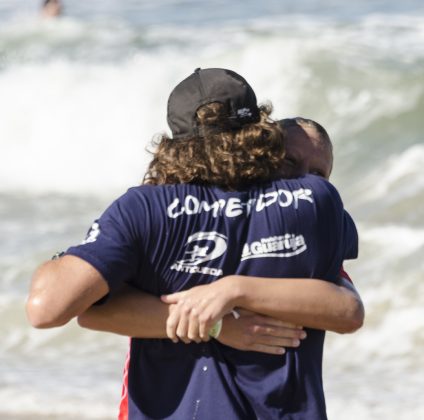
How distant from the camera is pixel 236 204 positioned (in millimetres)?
2336

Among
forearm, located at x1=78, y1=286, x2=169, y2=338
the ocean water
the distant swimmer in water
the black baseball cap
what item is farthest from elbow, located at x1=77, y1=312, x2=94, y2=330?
the distant swimmer in water

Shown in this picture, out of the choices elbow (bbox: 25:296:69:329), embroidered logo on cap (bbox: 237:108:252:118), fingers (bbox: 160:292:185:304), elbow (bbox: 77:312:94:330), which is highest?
embroidered logo on cap (bbox: 237:108:252:118)

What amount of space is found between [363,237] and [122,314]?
227 inches

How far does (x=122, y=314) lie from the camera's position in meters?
2.33

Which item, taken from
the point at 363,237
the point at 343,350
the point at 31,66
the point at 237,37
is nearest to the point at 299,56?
the point at 237,37

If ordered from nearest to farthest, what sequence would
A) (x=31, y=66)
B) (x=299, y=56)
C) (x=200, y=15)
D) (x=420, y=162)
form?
1. (x=420, y=162)
2. (x=299, y=56)
3. (x=31, y=66)
4. (x=200, y=15)

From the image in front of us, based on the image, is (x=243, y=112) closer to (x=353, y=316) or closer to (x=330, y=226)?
(x=330, y=226)

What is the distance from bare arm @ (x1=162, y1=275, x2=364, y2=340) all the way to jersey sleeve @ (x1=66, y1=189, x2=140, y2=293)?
0.38 feet

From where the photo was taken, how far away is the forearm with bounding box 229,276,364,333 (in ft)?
7.61

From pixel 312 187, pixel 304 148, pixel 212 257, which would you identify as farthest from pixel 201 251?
pixel 304 148

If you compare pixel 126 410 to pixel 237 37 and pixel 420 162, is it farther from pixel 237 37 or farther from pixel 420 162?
pixel 237 37

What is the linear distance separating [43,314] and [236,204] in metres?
Answer: 0.42

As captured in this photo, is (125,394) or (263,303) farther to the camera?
(125,394)

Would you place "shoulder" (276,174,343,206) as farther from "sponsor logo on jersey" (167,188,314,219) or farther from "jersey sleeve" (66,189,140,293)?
"jersey sleeve" (66,189,140,293)
